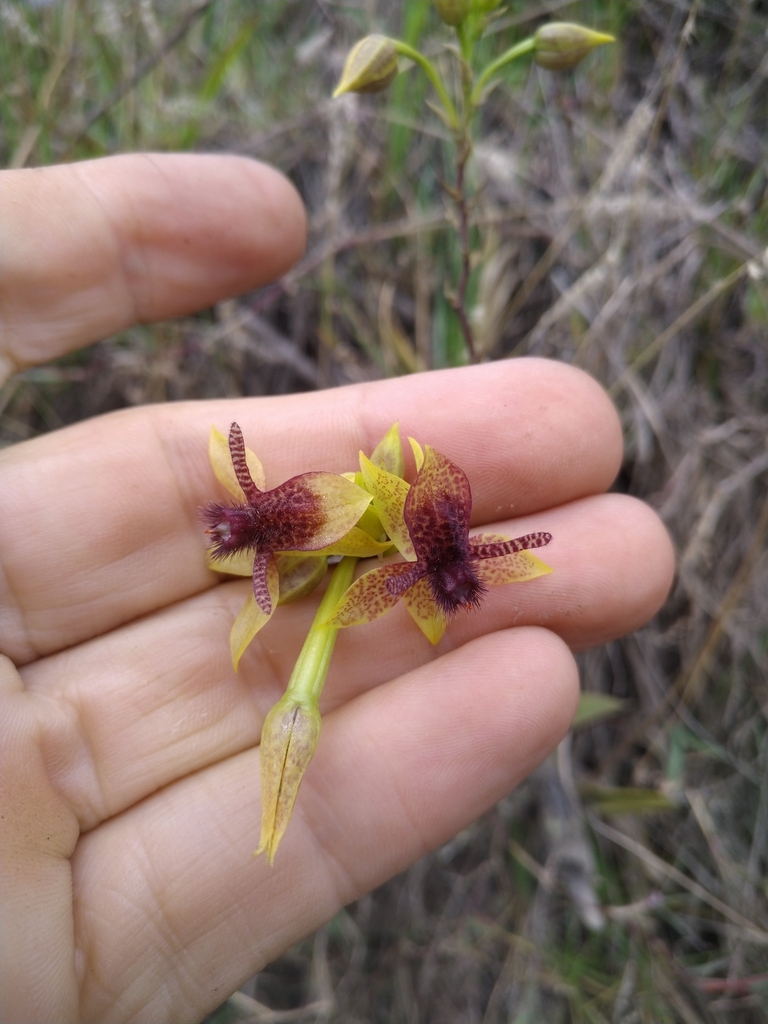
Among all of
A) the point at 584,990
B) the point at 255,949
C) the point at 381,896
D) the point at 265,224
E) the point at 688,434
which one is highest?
the point at 265,224

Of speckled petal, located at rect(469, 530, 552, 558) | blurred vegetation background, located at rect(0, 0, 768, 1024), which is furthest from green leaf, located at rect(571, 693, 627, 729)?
speckled petal, located at rect(469, 530, 552, 558)

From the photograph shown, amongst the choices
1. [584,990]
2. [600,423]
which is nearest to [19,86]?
[600,423]

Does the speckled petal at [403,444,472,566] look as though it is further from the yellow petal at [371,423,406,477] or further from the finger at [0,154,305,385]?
the finger at [0,154,305,385]

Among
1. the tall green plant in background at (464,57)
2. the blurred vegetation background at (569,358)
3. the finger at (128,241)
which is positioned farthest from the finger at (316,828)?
the finger at (128,241)

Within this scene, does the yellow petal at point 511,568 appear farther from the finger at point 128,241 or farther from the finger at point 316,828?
the finger at point 128,241

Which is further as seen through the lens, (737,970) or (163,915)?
(737,970)

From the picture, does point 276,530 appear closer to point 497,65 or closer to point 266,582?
point 266,582

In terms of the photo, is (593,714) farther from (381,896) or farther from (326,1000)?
(326,1000)

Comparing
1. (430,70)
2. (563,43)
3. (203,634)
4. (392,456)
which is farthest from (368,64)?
(203,634)
